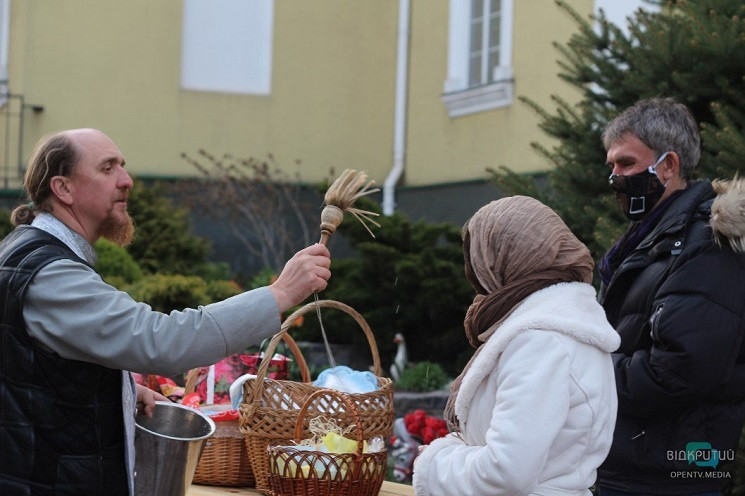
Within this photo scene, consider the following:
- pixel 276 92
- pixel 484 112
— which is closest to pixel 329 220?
pixel 484 112

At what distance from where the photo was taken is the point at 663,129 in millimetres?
3555

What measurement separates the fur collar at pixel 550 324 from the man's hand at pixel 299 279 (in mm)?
441

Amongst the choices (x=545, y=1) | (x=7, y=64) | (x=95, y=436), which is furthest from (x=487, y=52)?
(x=95, y=436)

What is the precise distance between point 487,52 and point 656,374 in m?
8.63

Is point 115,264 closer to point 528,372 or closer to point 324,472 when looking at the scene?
point 324,472

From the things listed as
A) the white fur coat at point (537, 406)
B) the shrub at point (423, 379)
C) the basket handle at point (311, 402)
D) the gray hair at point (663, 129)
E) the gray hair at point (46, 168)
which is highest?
the gray hair at point (663, 129)

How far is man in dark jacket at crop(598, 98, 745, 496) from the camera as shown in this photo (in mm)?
3145

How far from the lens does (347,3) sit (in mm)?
13203

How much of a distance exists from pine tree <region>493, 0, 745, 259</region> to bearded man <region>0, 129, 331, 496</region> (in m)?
2.70

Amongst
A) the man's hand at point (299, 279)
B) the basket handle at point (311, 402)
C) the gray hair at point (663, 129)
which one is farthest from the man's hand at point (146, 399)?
the gray hair at point (663, 129)

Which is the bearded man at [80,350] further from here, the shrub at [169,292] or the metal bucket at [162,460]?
the shrub at [169,292]

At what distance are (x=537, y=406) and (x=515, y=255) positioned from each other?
→ 393 mm

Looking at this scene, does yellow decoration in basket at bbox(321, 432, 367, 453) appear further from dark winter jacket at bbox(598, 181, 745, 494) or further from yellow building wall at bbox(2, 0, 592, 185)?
yellow building wall at bbox(2, 0, 592, 185)

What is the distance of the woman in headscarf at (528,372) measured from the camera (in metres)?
2.56
